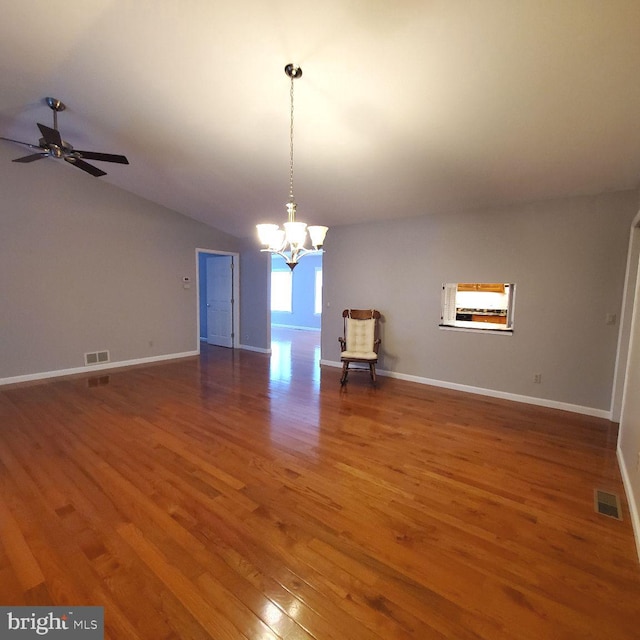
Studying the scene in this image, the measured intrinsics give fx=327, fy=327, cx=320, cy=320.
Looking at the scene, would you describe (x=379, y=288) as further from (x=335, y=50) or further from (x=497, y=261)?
(x=335, y=50)

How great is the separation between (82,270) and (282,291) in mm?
6422

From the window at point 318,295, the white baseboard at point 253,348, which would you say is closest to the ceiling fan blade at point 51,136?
the white baseboard at point 253,348

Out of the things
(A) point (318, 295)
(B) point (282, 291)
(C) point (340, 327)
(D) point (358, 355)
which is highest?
(B) point (282, 291)

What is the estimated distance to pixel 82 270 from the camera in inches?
194

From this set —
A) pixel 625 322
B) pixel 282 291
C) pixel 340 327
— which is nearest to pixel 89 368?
pixel 340 327

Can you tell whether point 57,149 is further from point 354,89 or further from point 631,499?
point 631,499

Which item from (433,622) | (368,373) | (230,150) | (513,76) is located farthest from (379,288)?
(433,622)

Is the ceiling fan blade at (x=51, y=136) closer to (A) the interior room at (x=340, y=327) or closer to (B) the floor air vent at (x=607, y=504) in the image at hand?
(A) the interior room at (x=340, y=327)

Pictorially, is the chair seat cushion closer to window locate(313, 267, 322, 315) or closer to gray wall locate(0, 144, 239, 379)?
gray wall locate(0, 144, 239, 379)

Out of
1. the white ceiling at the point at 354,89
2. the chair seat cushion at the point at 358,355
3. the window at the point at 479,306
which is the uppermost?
the white ceiling at the point at 354,89

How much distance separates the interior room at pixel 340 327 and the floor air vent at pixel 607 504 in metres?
0.04

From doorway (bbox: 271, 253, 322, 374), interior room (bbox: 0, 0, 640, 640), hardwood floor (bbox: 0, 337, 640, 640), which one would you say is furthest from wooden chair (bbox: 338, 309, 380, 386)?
doorway (bbox: 271, 253, 322, 374)

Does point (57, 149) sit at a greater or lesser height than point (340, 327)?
greater

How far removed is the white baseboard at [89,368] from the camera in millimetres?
4437
